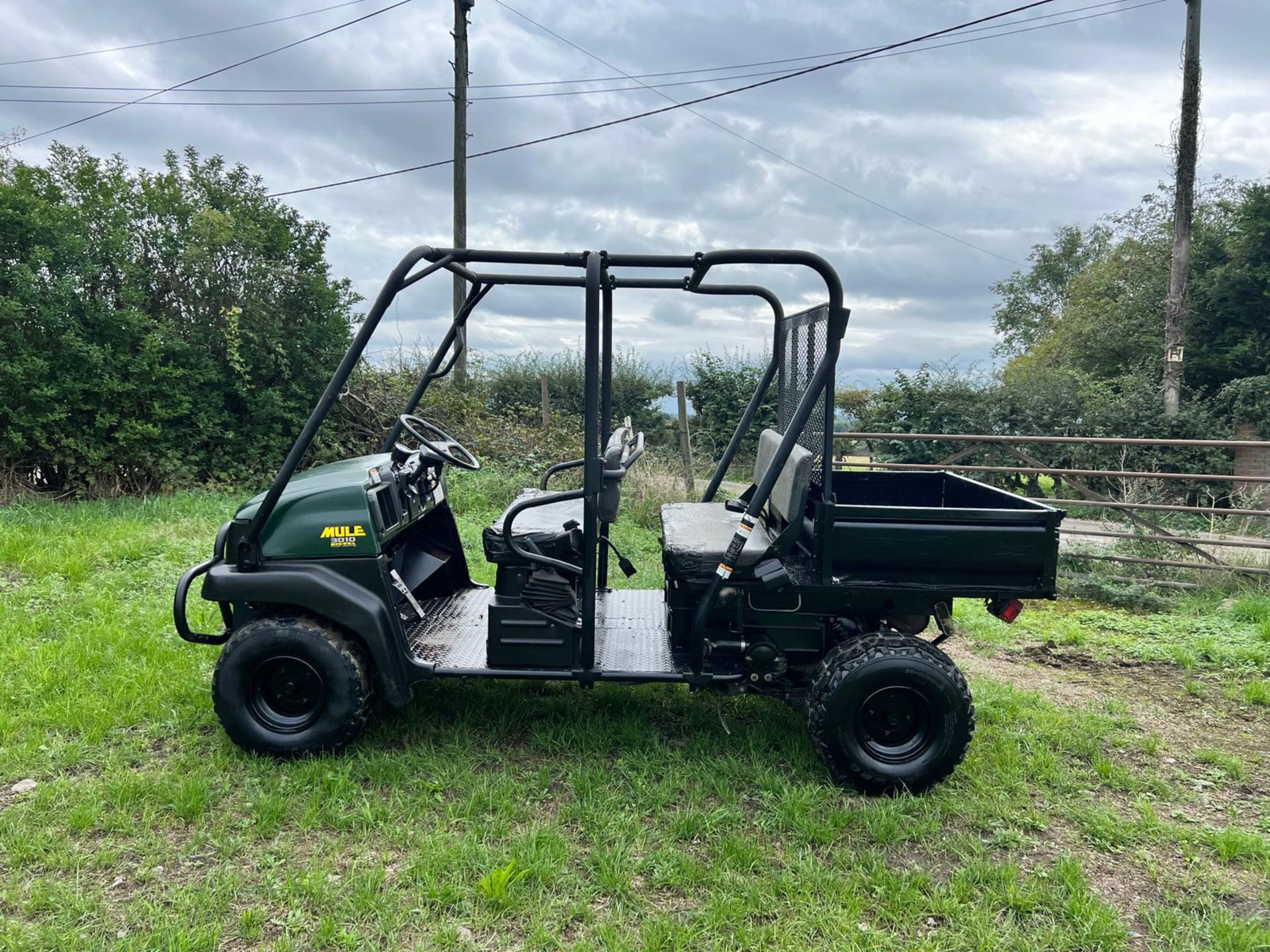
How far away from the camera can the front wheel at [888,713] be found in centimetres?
307

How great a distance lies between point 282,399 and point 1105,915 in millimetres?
9224

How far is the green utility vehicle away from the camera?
305cm

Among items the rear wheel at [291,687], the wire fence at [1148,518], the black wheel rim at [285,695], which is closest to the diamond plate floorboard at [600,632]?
the rear wheel at [291,687]

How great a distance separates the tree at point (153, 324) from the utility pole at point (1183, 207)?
1219 centimetres

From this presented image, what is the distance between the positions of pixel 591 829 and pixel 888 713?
1238mm

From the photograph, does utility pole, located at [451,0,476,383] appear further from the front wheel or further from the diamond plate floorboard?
the front wheel

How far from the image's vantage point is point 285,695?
130 inches

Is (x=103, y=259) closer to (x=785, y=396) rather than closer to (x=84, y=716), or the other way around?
(x=84, y=716)

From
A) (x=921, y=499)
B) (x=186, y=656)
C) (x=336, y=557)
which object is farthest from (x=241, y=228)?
(x=921, y=499)

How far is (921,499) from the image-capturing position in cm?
410

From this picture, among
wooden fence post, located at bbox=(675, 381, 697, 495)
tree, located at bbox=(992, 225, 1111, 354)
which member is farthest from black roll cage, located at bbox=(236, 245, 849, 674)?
tree, located at bbox=(992, 225, 1111, 354)

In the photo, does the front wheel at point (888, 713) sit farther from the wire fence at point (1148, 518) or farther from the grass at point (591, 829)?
the wire fence at point (1148, 518)

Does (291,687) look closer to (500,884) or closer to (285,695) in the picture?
(285,695)

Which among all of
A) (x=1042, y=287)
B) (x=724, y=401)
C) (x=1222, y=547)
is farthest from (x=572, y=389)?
(x=1042, y=287)
